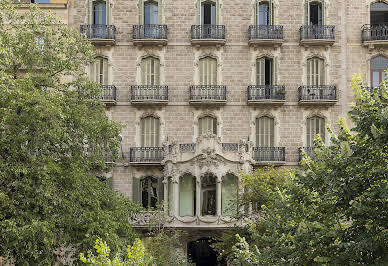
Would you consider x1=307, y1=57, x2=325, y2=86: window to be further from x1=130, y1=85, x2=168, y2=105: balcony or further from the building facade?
x1=130, y1=85, x2=168, y2=105: balcony

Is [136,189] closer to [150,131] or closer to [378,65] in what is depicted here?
[150,131]

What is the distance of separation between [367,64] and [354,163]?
2228cm

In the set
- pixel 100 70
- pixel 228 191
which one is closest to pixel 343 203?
pixel 228 191

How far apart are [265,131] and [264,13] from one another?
22.1 ft

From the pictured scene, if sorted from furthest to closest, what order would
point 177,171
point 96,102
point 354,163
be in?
point 177,171
point 96,102
point 354,163

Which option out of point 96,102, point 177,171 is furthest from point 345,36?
point 96,102

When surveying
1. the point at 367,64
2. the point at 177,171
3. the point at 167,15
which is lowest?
the point at 177,171

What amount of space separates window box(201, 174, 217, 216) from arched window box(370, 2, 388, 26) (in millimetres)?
12911

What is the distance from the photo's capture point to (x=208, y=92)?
4034 cm

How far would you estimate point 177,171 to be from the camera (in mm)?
38406

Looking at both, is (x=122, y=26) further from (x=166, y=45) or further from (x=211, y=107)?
(x=211, y=107)

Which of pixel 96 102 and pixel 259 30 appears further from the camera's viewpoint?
pixel 259 30

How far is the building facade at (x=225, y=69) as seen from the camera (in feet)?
132

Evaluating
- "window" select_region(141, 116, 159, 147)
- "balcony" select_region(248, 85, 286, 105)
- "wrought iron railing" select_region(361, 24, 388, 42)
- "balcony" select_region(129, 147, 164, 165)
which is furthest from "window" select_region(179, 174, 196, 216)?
"wrought iron railing" select_region(361, 24, 388, 42)
